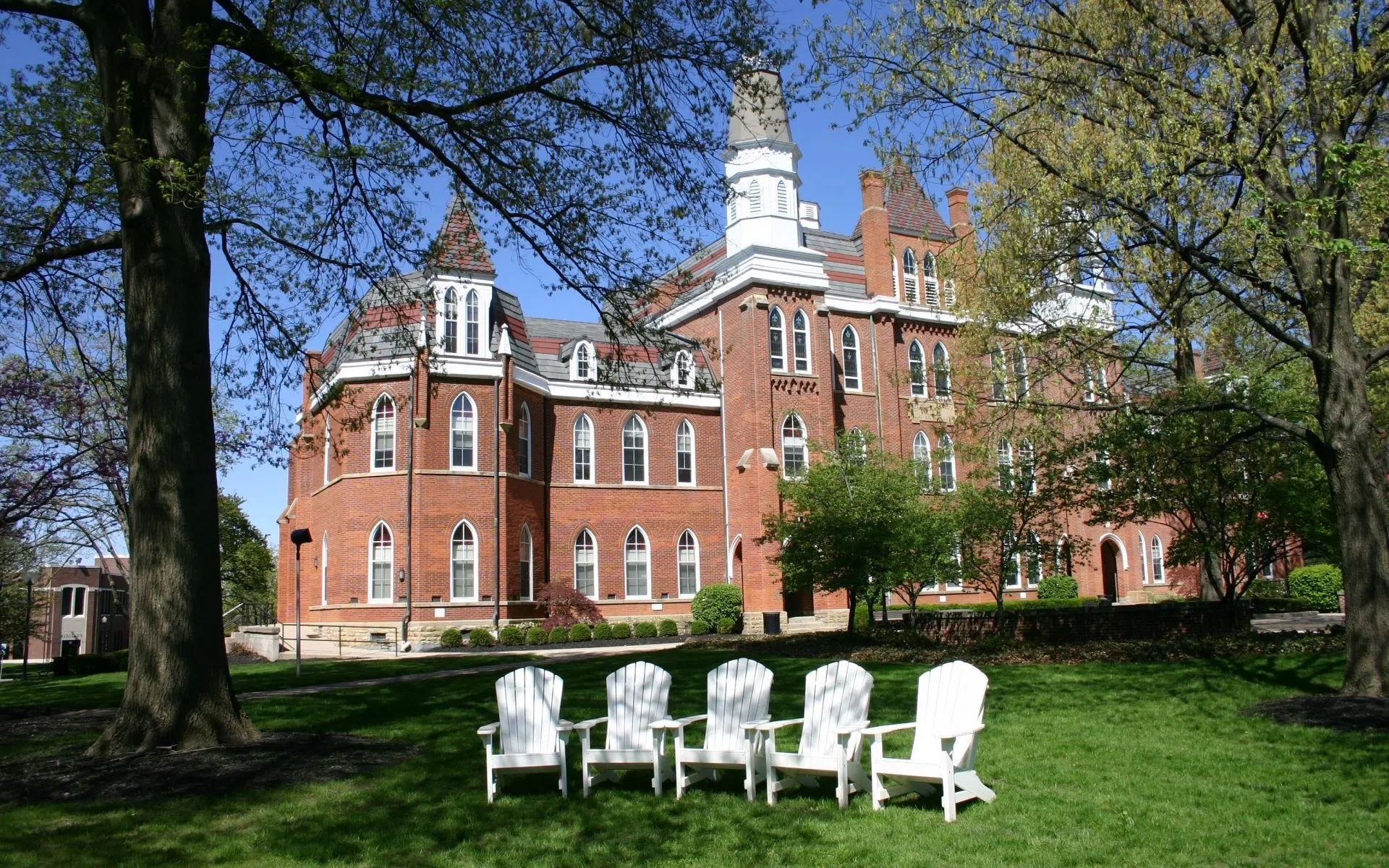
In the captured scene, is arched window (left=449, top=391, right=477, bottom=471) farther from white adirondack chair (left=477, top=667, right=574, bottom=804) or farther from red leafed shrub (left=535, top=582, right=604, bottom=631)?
white adirondack chair (left=477, top=667, right=574, bottom=804)

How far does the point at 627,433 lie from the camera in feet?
110

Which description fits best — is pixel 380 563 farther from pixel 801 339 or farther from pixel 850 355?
pixel 850 355

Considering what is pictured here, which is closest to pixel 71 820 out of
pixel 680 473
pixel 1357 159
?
pixel 1357 159

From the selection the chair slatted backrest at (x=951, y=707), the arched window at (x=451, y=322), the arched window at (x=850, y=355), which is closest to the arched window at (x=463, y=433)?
the arched window at (x=451, y=322)

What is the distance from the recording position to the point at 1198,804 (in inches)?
255

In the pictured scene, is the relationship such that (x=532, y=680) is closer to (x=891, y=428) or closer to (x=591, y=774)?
(x=591, y=774)

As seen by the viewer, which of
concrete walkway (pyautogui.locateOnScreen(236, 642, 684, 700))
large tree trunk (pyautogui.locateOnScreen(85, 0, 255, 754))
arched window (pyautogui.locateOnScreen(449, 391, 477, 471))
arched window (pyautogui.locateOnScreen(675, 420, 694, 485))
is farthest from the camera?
arched window (pyautogui.locateOnScreen(675, 420, 694, 485))

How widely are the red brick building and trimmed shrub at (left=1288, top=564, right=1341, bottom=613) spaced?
8.02 meters

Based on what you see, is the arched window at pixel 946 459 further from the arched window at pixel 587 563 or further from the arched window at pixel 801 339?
the arched window at pixel 587 563

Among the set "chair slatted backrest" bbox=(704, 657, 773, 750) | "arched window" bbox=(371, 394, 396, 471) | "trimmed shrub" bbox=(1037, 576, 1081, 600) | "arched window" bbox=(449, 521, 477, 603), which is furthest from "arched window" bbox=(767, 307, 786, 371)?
"chair slatted backrest" bbox=(704, 657, 773, 750)

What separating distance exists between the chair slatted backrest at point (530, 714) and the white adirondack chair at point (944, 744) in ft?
7.75

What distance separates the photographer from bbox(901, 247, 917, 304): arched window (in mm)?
37531

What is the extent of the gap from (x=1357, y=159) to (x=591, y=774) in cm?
862

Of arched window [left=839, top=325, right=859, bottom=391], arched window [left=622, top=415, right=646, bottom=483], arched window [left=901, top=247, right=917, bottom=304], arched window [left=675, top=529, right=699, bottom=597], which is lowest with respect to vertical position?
arched window [left=675, top=529, right=699, bottom=597]
